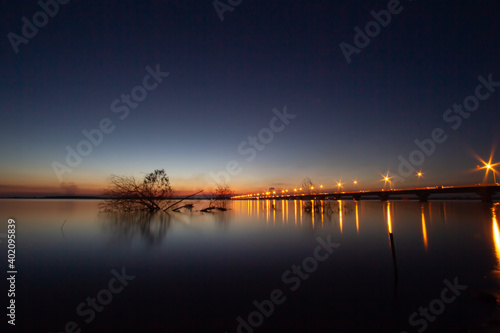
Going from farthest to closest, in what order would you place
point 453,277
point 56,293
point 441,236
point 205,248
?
point 441,236 → point 205,248 → point 453,277 → point 56,293

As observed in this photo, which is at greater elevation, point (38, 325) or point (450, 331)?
point (38, 325)

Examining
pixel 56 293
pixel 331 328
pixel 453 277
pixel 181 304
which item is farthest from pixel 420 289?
pixel 56 293

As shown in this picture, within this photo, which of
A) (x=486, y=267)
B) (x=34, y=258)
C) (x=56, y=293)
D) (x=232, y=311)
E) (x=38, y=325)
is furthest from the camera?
(x=34, y=258)

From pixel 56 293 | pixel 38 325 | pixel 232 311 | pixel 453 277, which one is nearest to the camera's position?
pixel 38 325

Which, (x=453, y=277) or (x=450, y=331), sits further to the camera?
(x=453, y=277)

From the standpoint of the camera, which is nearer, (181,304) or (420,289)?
(181,304)

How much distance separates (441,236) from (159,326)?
27.2 metres

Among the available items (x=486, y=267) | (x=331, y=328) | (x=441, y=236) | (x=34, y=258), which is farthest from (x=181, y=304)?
(x=441, y=236)

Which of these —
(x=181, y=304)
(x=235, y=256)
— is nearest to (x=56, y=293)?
(x=181, y=304)

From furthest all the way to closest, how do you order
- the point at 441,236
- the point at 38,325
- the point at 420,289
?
the point at 441,236 → the point at 420,289 → the point at 38,325

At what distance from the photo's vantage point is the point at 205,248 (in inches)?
757

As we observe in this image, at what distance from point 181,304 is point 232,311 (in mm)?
1904

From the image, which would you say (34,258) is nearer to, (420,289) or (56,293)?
(56,293)

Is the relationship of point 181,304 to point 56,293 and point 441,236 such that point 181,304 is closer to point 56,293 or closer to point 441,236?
point 56,293
